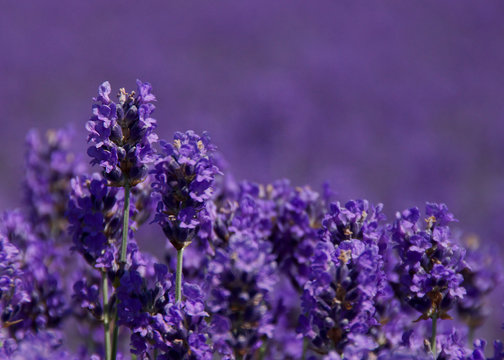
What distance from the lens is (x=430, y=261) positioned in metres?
2.38

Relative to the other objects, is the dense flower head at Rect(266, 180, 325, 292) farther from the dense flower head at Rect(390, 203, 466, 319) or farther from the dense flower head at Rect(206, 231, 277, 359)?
the dense flower head at Rect(206, 231, 277, 359)

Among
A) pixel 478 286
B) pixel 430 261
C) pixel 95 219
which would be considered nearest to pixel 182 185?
pixel 95 219

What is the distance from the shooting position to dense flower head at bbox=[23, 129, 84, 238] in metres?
3.79

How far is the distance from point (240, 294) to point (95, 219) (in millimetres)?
825

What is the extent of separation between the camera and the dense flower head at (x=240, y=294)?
6.39ft

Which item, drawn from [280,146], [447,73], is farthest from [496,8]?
[280,146]

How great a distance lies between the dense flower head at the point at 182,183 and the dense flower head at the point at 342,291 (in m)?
0.45

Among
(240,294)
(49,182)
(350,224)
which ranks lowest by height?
(240,294)

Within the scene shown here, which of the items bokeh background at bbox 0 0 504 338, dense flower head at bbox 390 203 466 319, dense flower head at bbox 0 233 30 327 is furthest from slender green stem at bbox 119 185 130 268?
bokeh background at bbox 0 0 504 338

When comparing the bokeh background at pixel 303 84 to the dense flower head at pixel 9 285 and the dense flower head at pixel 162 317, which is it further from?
the dense flower head at pixel 9 285

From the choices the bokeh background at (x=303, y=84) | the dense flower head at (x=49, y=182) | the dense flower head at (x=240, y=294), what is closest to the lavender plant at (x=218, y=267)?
the dense flower head at (x=240, y=294)

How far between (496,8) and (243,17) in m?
6.98

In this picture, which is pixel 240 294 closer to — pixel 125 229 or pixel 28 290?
pixel 125 229

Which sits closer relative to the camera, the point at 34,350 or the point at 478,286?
the point at 34,350
